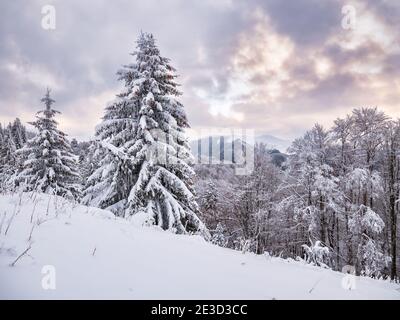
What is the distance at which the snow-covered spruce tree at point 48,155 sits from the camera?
18766 millimetres

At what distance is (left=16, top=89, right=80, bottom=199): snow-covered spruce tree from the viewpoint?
1877 cm

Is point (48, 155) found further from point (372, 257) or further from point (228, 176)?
point (372, 257)

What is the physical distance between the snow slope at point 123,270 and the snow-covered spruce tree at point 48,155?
16.3m

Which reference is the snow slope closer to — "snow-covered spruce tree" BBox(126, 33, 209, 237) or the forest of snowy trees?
the forest of snowy trees

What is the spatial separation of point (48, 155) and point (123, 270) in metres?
19.2

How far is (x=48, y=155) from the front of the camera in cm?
1947

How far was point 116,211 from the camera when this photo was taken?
1277 centimetres

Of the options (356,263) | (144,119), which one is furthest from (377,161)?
(144,119)

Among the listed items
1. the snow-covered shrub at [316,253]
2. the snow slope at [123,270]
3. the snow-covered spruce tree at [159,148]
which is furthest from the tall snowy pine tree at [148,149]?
the snow slope at [123,270]

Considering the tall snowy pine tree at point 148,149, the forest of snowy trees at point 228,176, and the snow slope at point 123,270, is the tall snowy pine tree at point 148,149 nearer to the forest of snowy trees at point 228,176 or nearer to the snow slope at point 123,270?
the forest of snowy trees at point 228,176

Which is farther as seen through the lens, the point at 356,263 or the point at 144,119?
the point at 356,263

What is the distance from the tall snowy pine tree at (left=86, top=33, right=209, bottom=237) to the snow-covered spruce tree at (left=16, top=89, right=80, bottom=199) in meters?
6.81
